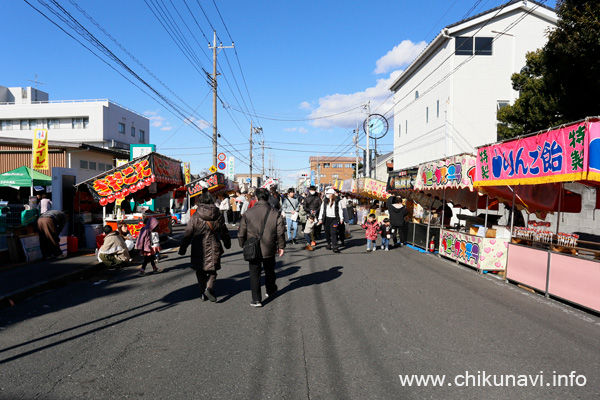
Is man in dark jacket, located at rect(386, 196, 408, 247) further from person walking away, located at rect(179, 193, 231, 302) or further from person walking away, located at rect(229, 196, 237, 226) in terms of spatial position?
person walking away, located at rect(229, 196, 237, 226)

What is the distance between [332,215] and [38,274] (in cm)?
734

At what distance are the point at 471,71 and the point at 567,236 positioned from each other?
16511mm

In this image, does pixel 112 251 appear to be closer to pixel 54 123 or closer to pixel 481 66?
pixel 481 66

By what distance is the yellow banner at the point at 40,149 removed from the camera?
460 inches

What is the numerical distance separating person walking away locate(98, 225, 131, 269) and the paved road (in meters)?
1.02

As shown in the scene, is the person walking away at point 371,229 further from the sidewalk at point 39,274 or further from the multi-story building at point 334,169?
the multi-story building at point 334,169

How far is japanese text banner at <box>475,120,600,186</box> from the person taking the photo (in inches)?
213

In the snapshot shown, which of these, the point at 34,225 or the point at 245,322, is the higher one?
the point at 34,225

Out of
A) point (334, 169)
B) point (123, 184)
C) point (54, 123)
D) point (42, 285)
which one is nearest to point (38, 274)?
point (42, 285)

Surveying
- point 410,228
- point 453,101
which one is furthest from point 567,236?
point 453,101

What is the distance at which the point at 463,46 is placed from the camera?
68.4 feet

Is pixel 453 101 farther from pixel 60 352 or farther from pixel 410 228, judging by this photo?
pixel 60 352

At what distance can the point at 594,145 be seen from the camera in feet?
17.5

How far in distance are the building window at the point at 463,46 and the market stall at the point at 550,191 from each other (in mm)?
14372
